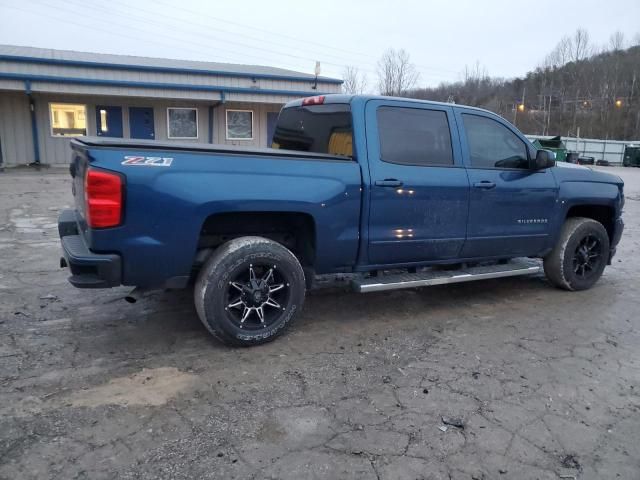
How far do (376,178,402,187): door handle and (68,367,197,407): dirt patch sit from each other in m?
2.15

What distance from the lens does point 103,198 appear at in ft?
10.9

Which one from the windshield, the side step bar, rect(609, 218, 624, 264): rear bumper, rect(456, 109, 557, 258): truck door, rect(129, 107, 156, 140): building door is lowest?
the side step bar

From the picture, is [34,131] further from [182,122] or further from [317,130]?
[317,130]

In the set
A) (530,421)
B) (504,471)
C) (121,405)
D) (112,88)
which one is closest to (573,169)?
(530,421)

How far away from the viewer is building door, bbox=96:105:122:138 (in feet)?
64.1

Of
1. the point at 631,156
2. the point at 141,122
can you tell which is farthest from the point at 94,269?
the point at 631,156

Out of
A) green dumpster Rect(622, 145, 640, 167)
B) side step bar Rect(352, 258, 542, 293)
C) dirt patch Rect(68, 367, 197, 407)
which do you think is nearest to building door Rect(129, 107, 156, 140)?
side step bar Rect(352, 258, 542, 293)

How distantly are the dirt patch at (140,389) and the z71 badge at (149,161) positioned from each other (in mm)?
1451

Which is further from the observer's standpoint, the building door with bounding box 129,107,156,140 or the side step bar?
the building door with bounding box 129,107,156,140

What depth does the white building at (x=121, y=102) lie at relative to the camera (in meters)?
17.8

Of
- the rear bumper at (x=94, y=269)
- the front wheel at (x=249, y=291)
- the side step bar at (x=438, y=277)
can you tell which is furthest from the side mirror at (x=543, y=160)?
the rear bumper at (x=94, y=269)

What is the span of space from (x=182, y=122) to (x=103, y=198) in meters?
19.1

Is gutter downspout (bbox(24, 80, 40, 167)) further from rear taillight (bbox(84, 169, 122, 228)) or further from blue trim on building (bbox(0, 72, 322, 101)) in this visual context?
rear taillight (bbox(84, 169, 122, 228))

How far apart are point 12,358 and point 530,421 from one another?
3.59m
